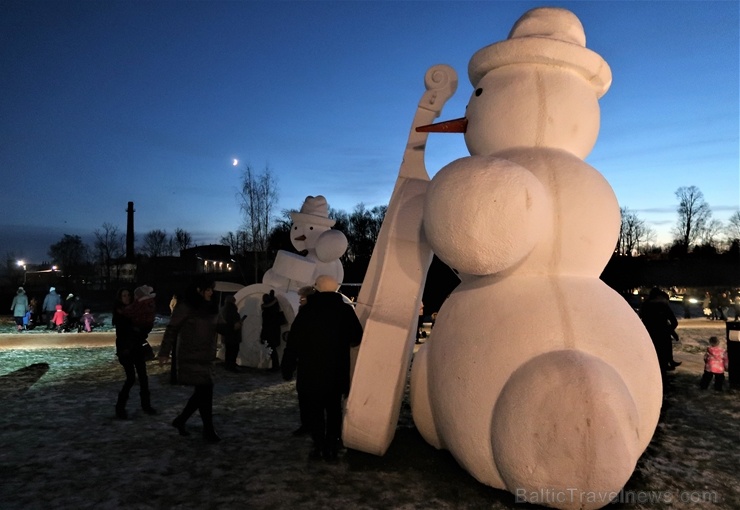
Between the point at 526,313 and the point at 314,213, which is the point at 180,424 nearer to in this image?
the point at 526,313

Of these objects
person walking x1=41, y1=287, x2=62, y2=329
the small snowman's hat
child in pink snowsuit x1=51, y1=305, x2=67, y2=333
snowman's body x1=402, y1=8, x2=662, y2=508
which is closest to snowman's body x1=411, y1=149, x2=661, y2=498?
snowman's body x1=402, y1=8, x2=662, y2=508

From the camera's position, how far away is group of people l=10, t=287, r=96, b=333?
16.2 metres

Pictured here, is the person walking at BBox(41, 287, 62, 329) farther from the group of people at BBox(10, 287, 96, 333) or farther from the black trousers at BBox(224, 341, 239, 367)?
the black trousers at BBox(224, 341, 239, 367)

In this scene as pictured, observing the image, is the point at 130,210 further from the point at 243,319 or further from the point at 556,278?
the point at 556,278

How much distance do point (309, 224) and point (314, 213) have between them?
1.01ft

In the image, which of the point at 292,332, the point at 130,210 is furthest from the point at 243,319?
the point at 130,210

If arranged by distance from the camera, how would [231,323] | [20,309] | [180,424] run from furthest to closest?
[20,309] < [231,323] < [180,424]

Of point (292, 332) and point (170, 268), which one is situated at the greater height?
point (170, 268)

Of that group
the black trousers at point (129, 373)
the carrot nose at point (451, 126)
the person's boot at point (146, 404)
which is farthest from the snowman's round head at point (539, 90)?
the person's boot at point (146, 404)

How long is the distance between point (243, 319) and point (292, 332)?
16.1ft

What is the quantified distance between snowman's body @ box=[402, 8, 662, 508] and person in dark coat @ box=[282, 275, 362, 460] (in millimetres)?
861

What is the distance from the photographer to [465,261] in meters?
3.37

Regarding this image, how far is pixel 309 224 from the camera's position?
10.1 meters

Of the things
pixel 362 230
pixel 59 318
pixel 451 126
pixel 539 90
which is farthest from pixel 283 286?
pixel 362 230
